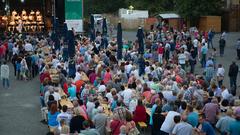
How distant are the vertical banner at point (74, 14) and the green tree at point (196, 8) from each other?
13.4 m

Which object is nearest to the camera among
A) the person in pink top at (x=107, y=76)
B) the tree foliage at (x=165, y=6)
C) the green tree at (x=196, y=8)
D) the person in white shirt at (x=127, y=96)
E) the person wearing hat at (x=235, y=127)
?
the person wearing hat at (x=235, y=127)

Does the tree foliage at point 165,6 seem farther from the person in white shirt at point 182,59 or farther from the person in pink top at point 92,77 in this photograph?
the person in pink top at point 92,77

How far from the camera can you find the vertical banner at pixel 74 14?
4472 cm

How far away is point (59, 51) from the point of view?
3056 centimetres

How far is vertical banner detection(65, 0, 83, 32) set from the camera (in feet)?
147

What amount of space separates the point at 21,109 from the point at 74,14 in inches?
971

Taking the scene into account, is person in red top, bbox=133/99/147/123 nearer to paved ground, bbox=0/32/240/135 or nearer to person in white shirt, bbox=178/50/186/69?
paved ground, bbox=0/32/240/135

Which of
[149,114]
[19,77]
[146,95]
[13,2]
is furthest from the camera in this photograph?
[13,2]

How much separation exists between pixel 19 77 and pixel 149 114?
45.2 ft

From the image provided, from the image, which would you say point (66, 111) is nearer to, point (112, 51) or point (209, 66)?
point (209, 66)

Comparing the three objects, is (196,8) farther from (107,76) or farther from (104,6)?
(104,6)

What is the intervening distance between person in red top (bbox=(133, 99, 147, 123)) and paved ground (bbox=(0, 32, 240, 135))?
338cm

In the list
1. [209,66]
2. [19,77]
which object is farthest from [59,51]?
[209,66]

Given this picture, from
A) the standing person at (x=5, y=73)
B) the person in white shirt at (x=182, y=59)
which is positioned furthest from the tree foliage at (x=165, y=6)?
the standing person at (x=5, y=73)
